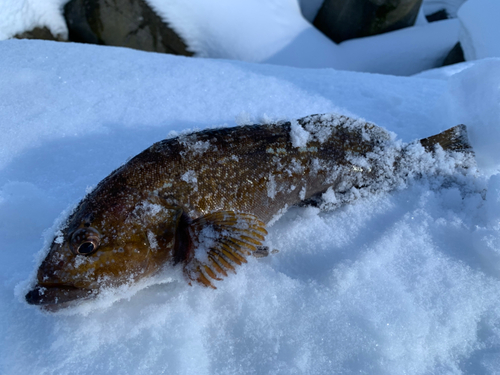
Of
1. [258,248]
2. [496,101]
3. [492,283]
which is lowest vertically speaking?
[258,248]

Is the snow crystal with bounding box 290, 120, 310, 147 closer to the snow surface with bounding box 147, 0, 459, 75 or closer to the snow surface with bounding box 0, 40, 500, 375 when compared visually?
the snow surface with bounding box 0, 40, 500, 375

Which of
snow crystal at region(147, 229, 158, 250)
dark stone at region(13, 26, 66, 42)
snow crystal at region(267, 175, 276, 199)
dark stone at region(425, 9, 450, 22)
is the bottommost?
dark stone at region(13, 26, 66, 42)

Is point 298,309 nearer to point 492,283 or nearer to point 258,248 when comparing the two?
point 258,248

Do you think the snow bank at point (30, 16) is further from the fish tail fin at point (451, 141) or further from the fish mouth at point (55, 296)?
the fish tail fin at point (451, 141)

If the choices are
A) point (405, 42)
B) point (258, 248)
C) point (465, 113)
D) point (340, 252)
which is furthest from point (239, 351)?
point (405, 42)

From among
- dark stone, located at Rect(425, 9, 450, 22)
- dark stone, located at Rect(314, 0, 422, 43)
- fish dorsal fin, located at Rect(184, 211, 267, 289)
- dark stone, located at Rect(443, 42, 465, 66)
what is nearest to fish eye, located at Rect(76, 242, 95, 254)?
fish dorsal fin, located at Rect(184, 211, 267, 289)
